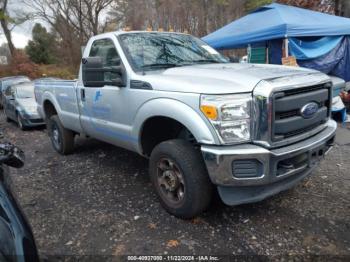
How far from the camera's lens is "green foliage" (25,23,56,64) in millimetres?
29859

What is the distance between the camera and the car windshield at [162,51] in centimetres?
391

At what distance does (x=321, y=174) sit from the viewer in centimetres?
448

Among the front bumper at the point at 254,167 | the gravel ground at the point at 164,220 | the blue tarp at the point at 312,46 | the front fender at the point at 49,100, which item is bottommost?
the gravel ground at the point at 164,220

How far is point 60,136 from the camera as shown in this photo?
591 cm

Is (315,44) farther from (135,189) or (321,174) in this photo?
(135,189)

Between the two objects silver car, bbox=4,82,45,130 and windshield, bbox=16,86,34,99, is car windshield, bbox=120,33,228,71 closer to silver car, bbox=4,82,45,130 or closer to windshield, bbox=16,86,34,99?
silver car, bbox=4,82,45,130

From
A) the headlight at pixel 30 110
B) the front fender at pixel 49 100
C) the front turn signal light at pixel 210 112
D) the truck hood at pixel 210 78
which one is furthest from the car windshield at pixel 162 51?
the headlight at pixel 30 110

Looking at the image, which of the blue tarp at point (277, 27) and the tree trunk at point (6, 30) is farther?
the tree trunk at point (6, 30)

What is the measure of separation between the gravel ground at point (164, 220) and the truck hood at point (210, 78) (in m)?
1.45

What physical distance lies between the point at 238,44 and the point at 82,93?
6.63 m

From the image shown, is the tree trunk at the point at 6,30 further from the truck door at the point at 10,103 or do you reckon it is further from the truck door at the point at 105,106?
the truck door at the point at 105,106

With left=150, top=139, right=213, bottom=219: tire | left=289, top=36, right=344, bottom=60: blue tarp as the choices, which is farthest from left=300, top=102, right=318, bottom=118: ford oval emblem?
left=289, top=36, right=344, bottom=60: blue tarp

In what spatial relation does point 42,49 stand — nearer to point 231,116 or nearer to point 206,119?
point 206,119

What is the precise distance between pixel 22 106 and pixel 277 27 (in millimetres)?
7920
